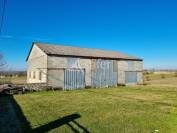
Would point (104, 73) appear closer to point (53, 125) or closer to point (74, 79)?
point (74, 79)

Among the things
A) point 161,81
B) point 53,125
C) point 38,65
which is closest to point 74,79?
point 38,65

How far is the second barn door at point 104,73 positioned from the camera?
26028 mm

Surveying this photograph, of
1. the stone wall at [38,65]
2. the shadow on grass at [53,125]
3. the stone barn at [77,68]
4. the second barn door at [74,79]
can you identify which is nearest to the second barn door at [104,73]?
the stone barn at [77,68]

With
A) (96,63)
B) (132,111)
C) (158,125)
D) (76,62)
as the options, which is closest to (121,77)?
(96,63)

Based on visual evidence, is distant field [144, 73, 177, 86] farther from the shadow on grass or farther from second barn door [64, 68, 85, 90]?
the shadow on grass

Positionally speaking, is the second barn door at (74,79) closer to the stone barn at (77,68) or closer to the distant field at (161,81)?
the stone barn at (77,68)

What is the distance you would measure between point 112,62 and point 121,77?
8.76 feet

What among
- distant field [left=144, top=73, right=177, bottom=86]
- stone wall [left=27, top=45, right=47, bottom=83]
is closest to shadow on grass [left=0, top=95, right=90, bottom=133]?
stone wall [left=27, top=45, right=47, bottom=83]

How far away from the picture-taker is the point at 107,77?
2697 cm

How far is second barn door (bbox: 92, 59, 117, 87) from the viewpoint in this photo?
85.4 feet

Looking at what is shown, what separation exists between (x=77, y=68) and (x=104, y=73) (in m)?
4.25

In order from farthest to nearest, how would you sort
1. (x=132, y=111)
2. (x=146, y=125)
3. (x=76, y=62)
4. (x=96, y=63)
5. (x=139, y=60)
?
(x=139, y=60) < (x=96, y=63) < (x=76, y=62) < (x=132, y=111) < (x=146, y=125)

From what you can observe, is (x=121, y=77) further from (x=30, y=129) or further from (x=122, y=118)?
(x=30, y=129)

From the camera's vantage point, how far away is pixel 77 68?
24422 mm
